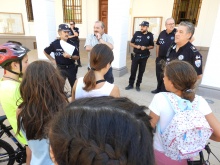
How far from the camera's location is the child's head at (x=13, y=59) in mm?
1467

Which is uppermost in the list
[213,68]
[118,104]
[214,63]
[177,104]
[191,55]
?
[118,104]

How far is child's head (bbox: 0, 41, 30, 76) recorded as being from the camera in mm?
1467

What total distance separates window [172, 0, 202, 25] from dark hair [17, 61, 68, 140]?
23.0 ft

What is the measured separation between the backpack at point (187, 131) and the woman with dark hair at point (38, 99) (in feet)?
2.44

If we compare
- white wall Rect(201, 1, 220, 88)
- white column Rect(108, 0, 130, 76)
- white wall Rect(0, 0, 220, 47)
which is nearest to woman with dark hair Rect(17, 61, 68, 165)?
→ white wall Rect(201, 1, 220, 88)

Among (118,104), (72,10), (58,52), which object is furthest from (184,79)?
(72,10)

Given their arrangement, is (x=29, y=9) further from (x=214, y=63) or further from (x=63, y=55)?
(x=214, y=63)

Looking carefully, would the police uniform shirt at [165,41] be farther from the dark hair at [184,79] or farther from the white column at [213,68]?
the dark hair at [184,79]

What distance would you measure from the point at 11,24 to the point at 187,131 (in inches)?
398

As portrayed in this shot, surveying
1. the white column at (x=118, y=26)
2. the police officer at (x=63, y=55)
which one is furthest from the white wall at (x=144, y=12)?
the police officer at (x=63, y=55)

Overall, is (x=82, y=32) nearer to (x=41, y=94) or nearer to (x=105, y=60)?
(x=105, y=60)

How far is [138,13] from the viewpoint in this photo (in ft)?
24.8

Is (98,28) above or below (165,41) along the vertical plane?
above

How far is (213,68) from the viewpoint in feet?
12.8
